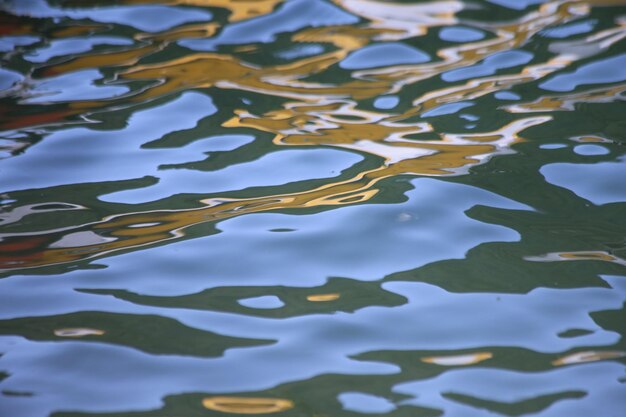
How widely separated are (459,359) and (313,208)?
26.6 inches

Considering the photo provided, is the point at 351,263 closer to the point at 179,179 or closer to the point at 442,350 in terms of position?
the point at 442,350

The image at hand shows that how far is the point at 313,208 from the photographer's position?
6.37 ft

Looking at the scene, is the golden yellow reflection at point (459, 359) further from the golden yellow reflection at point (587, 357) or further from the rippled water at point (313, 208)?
the golden yellow reflection at point (587, 357)

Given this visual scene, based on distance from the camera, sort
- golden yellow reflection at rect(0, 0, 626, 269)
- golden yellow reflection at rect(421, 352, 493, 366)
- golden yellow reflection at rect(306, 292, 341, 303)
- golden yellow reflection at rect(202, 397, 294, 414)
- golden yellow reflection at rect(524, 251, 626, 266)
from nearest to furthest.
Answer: golden yellow reflection at rect(202, 397, 294, 414) < golden yellow reflection at rect(421, 352, 493, 366) < golden yellow reflection at rect(306, 292, 341, 303) < golden yellow reflection at rect(524, 251, 626, 266) < golden yellow reflection at rect(0, 0, 626, 269)

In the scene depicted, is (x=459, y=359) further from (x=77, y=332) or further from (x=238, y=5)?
(x=238, y=5)

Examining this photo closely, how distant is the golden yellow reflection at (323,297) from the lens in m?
1.60

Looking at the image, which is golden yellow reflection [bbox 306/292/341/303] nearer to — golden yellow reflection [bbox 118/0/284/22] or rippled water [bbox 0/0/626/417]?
rippled water [bbox 0/0/626/417]

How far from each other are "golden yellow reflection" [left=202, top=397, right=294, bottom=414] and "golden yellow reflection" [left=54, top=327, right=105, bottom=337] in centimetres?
34

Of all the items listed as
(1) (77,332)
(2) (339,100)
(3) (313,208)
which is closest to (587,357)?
(3) (313,208)

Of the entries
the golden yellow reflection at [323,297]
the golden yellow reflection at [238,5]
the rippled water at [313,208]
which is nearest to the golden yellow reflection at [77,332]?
the rippled water at [313,208]

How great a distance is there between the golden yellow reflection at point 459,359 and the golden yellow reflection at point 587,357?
0.14 metres

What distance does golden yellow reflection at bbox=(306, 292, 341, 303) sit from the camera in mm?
1600

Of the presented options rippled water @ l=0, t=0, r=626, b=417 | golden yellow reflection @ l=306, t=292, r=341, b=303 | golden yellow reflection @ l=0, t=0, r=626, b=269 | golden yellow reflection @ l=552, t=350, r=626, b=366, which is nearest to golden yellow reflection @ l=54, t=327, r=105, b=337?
rippled water @ l=0, t=0, r=626, b=417

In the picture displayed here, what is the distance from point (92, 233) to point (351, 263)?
0.70 m
